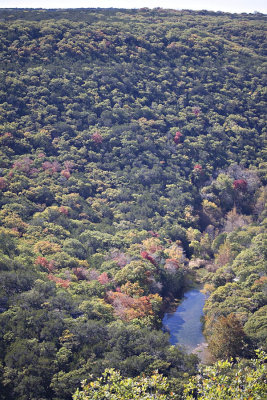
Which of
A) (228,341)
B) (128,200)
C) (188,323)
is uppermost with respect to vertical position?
(128,200)

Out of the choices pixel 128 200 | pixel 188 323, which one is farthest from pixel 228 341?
pixel 128 200

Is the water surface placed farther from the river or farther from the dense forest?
the dense forest

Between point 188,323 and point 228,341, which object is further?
point 188,323

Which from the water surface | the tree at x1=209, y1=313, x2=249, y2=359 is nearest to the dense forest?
the tree at x1=209, y1=313, x2=249, y2=359

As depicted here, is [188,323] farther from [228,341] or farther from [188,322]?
[228,341]

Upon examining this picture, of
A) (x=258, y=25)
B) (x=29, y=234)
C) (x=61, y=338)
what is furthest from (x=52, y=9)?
(x=61, y=338)

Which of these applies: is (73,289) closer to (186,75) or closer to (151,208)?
(151,208)

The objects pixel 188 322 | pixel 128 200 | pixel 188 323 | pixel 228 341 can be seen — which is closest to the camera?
pixel 228 341
